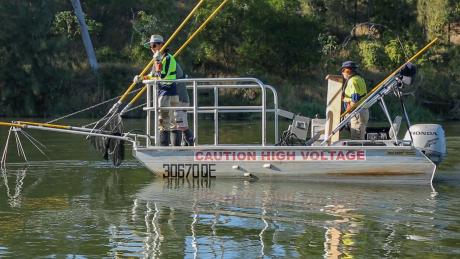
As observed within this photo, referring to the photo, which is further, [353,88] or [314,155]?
[353,88]

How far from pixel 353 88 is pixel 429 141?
159 centimetres

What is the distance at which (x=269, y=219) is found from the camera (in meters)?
11.5

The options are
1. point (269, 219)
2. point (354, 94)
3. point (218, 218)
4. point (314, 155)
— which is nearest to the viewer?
point (269, 219)

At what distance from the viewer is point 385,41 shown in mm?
56000

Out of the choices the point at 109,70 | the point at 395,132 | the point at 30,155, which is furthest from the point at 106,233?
the point at 109,70

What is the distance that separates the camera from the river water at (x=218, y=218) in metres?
9.70

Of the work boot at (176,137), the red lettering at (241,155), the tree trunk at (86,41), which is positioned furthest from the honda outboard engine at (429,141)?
the tree trunk at (86,41)

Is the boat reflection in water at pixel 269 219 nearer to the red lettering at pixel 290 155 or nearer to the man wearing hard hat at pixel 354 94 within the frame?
the red lettering at pixel 290 155

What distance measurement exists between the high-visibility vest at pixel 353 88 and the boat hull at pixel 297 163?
47.1 inches

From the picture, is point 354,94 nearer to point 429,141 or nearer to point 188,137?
point 429,141

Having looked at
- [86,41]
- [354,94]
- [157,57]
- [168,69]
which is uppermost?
[86,41]

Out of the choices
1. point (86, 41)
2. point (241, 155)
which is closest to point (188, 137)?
point (241, 155)

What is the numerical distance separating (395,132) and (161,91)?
4.13 m

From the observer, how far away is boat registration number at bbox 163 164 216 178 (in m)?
15.3
